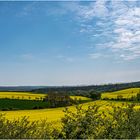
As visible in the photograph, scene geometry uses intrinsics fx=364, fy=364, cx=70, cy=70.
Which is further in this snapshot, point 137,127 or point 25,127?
point 137,127

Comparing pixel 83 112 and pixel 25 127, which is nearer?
pixel 25 127

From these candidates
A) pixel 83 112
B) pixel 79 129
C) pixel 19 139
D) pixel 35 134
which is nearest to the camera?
pixel 19 139

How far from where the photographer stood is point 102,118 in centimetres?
1466

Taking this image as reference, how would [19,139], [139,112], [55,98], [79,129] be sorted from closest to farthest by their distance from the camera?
[19,139]
[79,129]
[139,112]
[55,98]

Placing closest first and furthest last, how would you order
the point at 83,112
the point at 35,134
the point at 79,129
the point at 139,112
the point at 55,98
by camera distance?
the point at 35,134
the point at 79,129
the point at 83,112
the point at 139,112
the point at 55,98

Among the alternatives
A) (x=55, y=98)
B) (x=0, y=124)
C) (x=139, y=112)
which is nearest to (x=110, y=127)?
(x=139, y=112)


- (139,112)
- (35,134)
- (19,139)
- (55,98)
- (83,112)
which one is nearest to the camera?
(19,139)

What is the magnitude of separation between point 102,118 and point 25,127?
355cm

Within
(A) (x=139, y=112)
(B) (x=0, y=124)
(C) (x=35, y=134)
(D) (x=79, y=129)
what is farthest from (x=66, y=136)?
(A) (x=139, y=112)

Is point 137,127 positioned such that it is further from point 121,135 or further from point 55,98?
point 55,98

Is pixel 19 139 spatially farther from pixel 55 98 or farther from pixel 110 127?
pixel 55 98

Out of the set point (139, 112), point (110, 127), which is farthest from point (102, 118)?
point (139, 112)

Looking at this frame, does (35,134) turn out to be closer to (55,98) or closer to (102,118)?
(102,118)

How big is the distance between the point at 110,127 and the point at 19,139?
4.33 m
